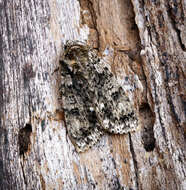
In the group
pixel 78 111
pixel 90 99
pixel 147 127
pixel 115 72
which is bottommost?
pixel 147 127

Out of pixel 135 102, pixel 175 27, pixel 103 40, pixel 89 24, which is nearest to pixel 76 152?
pixel 135 102

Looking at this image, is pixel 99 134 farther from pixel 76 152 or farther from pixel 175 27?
pixel 175 27

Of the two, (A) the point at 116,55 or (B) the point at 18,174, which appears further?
(A) the point at 116,55

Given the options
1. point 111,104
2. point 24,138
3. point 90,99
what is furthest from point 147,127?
point 24,138

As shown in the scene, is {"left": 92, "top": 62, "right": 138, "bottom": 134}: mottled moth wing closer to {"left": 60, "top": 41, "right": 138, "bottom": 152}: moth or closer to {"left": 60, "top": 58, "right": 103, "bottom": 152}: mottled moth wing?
{"left": 60, "top": 41, "right": 138, "bottom": 152}: moth

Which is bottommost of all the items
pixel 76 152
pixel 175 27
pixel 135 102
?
pixel 76 152

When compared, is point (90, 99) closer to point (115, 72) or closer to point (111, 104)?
point (111, 104)
